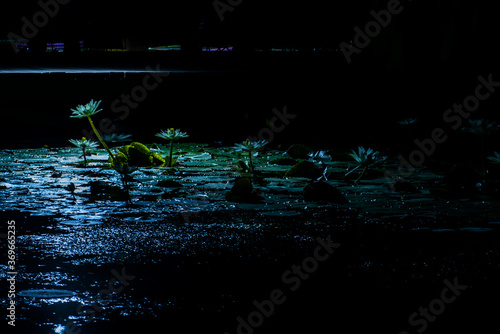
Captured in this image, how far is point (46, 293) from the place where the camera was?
1423mm

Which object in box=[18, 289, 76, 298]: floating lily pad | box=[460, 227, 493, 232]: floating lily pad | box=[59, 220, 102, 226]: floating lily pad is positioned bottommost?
box=[460, 227, 493, 232]: floating lily pad

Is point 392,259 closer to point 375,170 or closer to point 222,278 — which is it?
point 222,278

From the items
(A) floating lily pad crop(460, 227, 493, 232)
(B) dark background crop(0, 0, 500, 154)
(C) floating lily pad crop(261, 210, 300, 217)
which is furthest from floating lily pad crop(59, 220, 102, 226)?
(B) dark background crop(0, 0, 500, 154)

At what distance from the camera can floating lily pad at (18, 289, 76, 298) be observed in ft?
4.61

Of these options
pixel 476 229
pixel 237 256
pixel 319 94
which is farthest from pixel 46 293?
pixel 319 94

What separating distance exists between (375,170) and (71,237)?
6.02 ft

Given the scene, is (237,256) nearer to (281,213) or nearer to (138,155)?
(281,213)

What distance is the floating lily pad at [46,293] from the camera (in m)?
1.41

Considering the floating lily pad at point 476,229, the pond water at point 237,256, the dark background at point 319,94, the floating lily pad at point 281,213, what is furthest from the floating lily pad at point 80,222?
the dark background at point 319,94

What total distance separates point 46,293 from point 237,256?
0.57m

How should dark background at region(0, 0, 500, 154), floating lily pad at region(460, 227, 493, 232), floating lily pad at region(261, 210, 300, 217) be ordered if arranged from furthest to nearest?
dark background at region(0, 0, 500, 154) → floating lily pad at region(261, 210, 300, 217) → floating lily pad at region(460, 227, 493, 232)

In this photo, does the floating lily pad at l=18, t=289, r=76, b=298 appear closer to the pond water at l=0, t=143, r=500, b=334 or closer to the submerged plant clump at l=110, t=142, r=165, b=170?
the pond water at l=0, t=143, r=500, b=334

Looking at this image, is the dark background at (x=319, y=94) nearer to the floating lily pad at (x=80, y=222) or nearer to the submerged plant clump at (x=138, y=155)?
the submerged plant clump at (x=138, y=155)

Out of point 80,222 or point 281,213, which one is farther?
point 281,213
